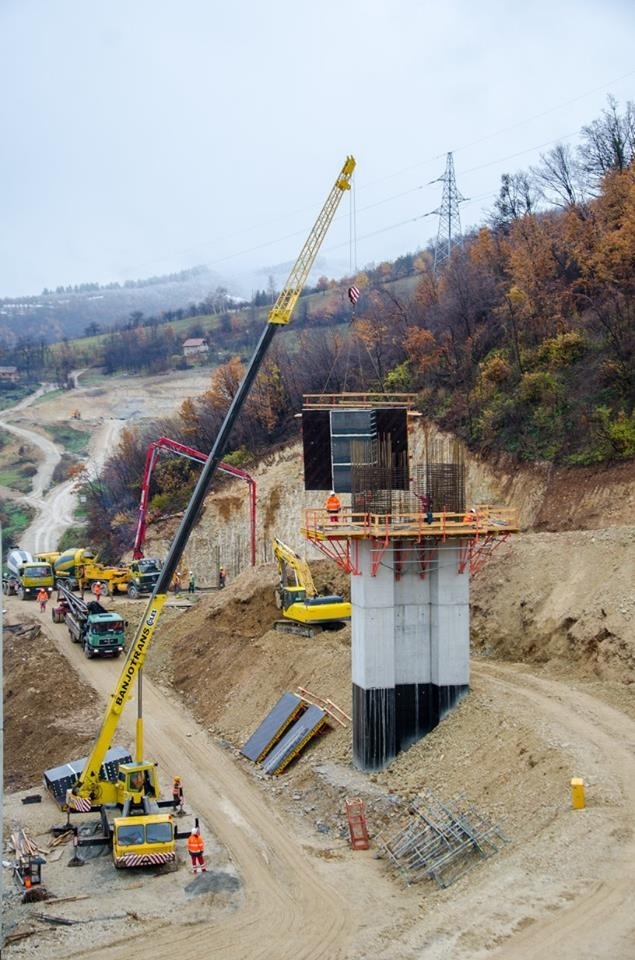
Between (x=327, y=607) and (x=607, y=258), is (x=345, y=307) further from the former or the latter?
(x=327, y=607)

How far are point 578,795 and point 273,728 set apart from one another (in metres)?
13.9

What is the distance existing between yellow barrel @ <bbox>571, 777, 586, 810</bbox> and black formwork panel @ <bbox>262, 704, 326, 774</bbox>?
11763mm

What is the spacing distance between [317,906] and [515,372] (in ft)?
130

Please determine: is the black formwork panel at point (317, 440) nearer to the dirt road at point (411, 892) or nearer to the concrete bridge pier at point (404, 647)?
the concrete bridge pier at point (404, 647)

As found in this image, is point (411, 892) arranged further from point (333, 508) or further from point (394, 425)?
point (394, 425)

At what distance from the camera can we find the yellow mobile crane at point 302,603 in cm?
4278

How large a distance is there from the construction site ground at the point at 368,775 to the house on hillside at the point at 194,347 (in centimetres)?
12838

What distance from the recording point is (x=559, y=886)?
20.1 m

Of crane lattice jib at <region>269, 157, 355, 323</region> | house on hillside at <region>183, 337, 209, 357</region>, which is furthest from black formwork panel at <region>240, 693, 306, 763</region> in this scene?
house on hillside at <region>183, 337, 209, 357</region>

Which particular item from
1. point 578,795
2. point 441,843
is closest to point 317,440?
point 441,843

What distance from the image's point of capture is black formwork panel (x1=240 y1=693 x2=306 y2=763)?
113 feet

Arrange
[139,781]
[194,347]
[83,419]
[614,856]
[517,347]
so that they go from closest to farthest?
1. [614,856]
2. [139,781]
3. [517,347]
4. [83,419]
5. [194,347]

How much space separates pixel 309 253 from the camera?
119 feet

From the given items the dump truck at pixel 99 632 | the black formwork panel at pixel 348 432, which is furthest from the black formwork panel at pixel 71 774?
the dump truck at pixel 99 632
